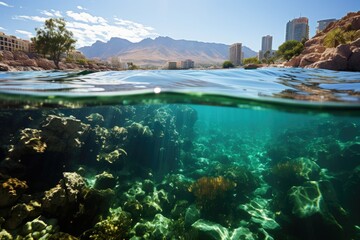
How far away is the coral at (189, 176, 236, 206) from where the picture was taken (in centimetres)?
1169

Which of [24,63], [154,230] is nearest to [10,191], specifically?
[154,230]

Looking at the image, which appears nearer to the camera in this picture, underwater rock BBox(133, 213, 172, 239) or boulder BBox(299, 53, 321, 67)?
underwater rock BBox(133, 213, 172, 239)

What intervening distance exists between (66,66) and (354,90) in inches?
1508

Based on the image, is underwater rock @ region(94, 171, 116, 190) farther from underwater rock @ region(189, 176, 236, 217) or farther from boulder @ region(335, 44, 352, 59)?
boulder @ region(335, 44, 352, 59)

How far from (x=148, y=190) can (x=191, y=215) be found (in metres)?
3.20

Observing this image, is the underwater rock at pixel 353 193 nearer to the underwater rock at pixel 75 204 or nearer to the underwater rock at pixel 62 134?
the underwater rock at pixel 75 204

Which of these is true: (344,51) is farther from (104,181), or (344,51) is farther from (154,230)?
(104,181)

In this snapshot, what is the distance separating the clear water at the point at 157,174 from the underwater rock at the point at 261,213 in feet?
0.21

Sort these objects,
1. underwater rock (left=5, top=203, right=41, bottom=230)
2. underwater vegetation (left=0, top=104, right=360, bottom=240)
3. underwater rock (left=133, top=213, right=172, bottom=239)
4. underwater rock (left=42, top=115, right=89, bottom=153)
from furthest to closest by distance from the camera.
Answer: underwater rock (left=42, top=115, right=89, bottom=153) → underwater rock (left=133, top=213, right=172, bottom=239) → underwater vegetation (left=0, top=104, right=360, bottom=240) → underwater rock (left=5, top=203, right=41, bottom=230)

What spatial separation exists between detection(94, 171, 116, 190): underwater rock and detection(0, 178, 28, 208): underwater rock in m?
3.22

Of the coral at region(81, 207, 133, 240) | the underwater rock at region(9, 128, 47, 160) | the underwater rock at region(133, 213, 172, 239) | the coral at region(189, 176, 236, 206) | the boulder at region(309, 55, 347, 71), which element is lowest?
the underwater rock at region(133, 213, 172, 239)

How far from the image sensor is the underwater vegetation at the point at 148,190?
9.48m

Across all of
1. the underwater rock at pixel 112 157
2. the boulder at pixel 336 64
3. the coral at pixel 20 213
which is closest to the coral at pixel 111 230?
the coral at pixel 20 213

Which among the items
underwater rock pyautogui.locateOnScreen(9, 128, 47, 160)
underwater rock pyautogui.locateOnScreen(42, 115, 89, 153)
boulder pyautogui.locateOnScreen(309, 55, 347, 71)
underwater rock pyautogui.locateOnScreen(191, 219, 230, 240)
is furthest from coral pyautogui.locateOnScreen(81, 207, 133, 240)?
boulder pyautogui.locateOnScreen(309, 55, 347, 71)
